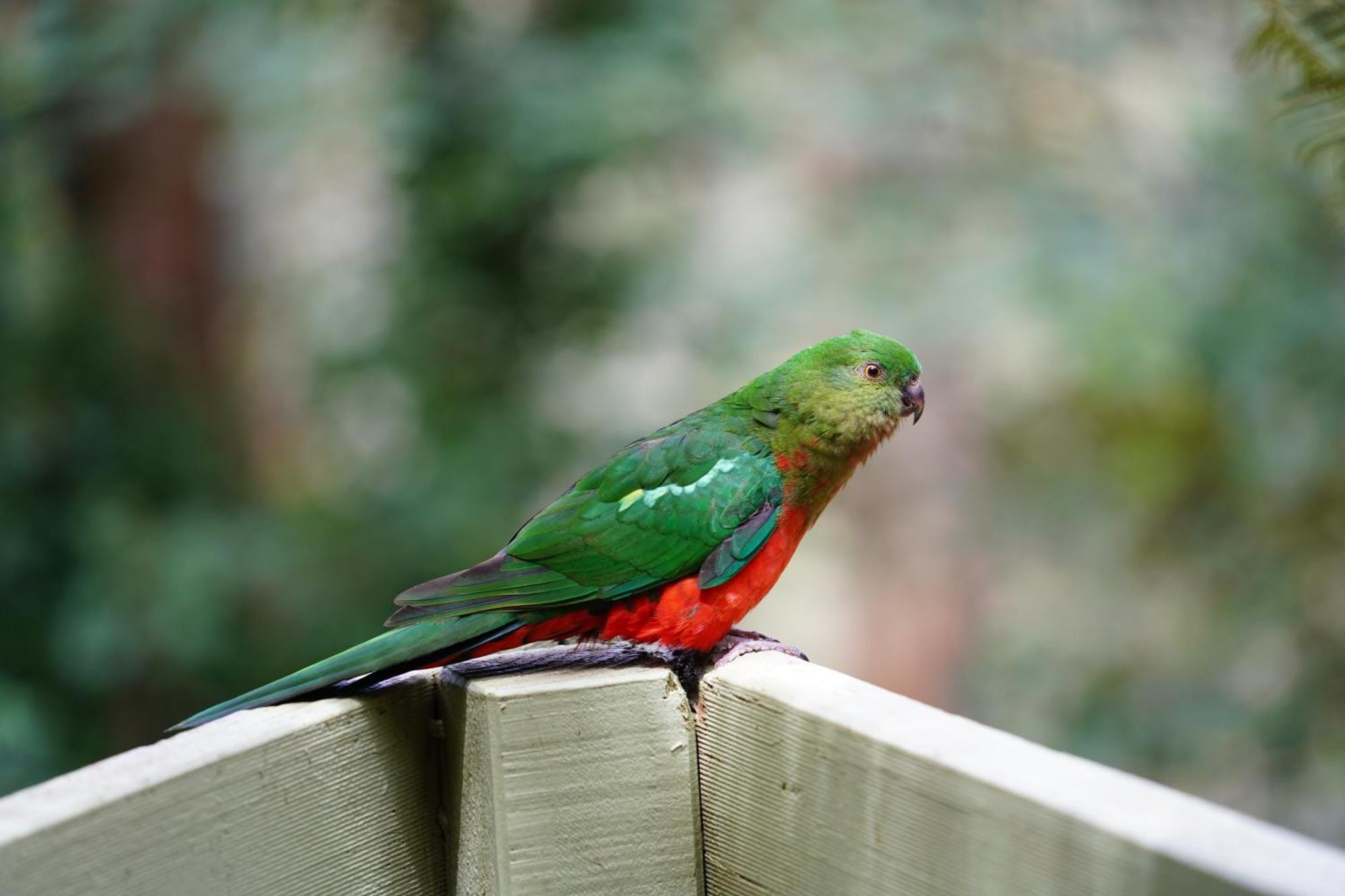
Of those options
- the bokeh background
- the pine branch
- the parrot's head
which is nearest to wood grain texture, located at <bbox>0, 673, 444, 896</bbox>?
the parrot's head

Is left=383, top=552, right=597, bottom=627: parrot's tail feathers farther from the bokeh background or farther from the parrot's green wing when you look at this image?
A: the bokeh background

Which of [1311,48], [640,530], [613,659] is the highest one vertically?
[1311,48]

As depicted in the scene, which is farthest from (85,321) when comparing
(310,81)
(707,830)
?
(707,830)

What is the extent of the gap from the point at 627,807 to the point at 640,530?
0.58 m

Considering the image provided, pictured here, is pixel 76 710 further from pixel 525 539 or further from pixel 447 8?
pixel 525 539

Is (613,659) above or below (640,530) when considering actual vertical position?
below

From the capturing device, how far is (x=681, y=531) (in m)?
2.13

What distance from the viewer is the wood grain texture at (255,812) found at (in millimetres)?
1260

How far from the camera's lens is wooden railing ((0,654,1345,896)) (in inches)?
45.4

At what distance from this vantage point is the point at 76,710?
14.6 ft

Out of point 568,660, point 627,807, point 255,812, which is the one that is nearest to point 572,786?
point 627,807

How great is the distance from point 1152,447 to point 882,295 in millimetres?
1377

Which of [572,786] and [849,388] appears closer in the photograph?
[572,786]

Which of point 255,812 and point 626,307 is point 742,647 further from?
point 626,307
